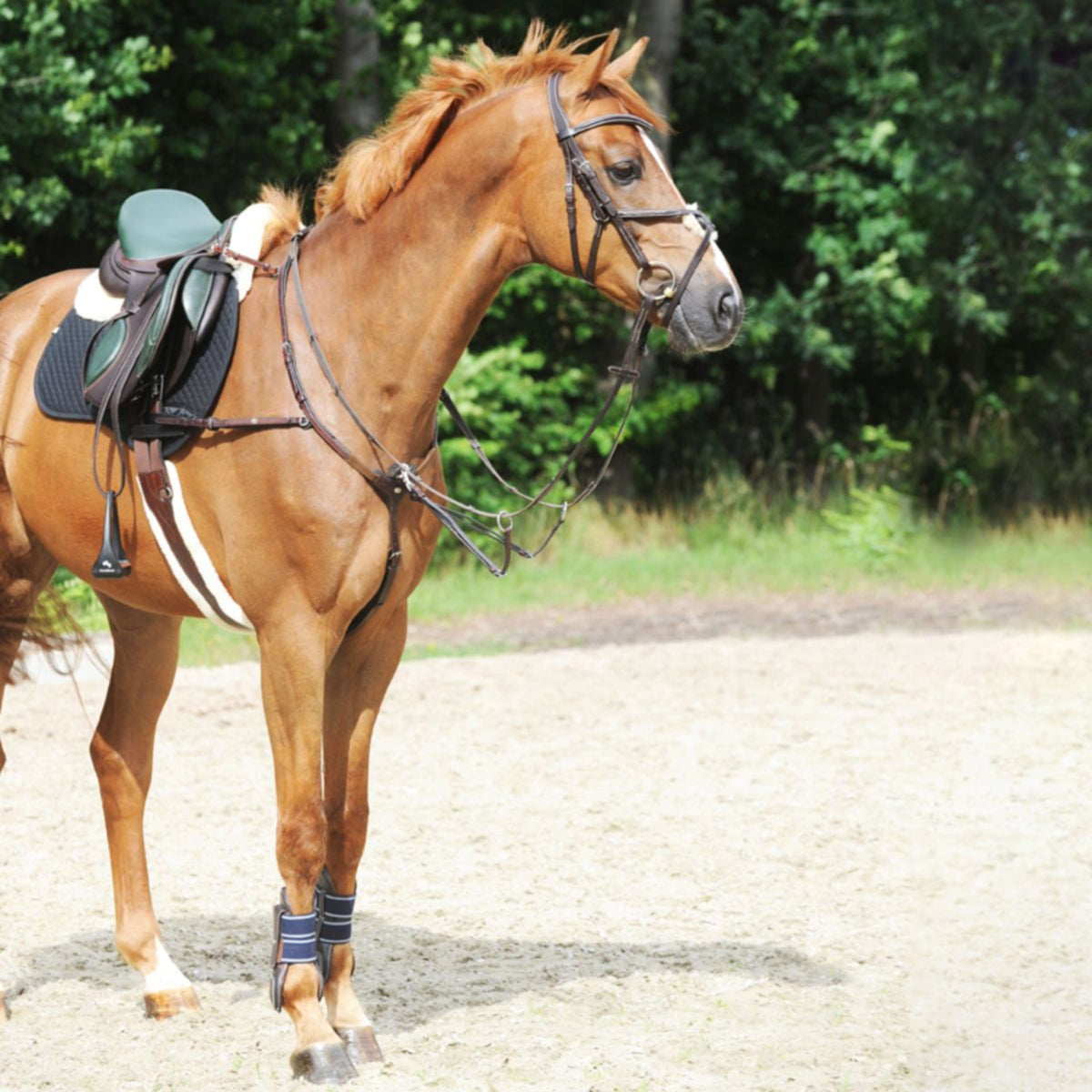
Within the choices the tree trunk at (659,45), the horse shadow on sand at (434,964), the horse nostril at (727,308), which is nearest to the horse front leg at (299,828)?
the horse shadow on sand at (434,964)

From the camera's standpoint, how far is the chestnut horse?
3678 millimetres

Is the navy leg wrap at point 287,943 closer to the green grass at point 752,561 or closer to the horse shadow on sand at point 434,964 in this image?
the horse shadow on sand at point 434,964

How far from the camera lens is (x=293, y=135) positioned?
1263 centimetres

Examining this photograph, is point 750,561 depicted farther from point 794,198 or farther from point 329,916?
point 329,916

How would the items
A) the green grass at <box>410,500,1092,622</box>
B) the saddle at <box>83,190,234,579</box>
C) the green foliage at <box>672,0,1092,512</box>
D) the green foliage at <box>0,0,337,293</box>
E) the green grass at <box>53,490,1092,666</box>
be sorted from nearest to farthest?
the saddle at <box>83,190,234,579</box> → the green foliage at <box>0,0,337,293</box> → the green grass at <box>53,490,1092,666</box> → the green grass at <box>410,500,1092,622</box> → the green foliage at <box>672,0,1092,512</box>

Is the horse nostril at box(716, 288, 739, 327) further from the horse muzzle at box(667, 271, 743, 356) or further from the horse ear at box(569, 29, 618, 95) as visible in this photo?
the horse ear at box(569, 29, 618, 95)

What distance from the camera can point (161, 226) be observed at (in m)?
4.43

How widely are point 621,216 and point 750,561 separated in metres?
9.63

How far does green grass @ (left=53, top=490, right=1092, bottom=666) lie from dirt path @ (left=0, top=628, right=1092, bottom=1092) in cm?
248

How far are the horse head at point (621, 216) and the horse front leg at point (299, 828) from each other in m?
1.11

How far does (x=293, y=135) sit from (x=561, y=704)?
621 centimetres

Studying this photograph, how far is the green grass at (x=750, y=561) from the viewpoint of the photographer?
11.9 meters

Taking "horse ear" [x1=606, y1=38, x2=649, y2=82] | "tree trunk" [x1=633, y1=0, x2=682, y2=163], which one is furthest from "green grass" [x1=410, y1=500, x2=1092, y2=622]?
"horse ear" [x1=606, y1=38, x2=649, y2=82]

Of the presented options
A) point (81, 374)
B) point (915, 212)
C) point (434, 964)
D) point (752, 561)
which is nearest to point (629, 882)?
point (434, 964)
